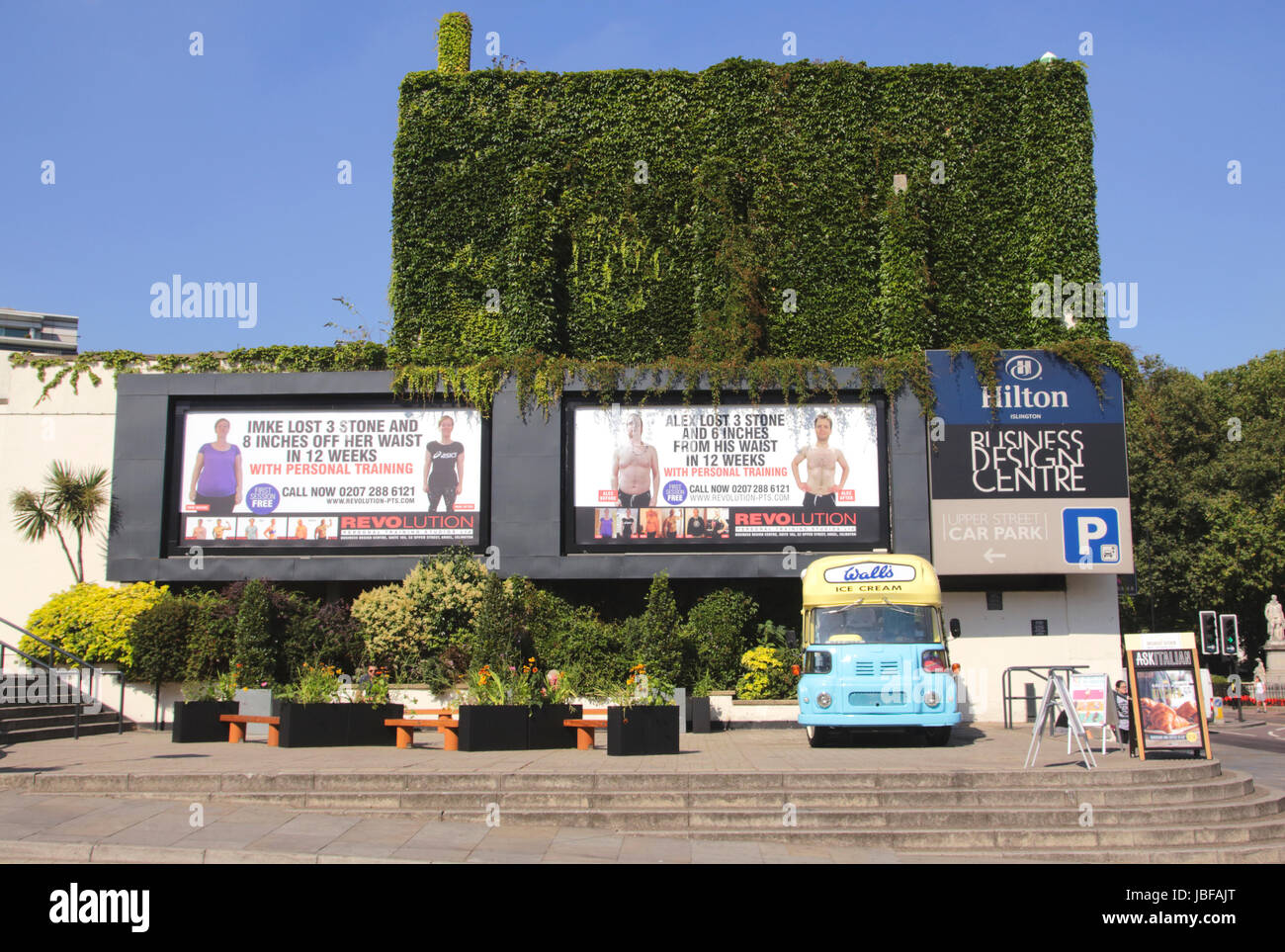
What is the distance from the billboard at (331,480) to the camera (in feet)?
81.5

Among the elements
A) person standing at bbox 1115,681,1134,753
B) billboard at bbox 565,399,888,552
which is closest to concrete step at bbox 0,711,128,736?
billboard at bbox 565,399,888,552

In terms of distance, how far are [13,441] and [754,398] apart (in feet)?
59.0

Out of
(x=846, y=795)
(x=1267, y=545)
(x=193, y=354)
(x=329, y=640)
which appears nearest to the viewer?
(x=846, y=795)

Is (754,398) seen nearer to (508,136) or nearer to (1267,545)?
(508,136)

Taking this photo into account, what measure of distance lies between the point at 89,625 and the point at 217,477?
4270 mm

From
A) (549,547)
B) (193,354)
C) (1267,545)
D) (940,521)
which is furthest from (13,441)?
(1267,545)

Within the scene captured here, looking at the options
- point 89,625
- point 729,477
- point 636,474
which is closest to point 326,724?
point 89,625

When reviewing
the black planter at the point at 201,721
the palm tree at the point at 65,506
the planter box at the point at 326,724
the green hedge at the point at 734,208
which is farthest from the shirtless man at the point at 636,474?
the palm tree at the point at 65,506

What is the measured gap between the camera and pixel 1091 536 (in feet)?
78.6

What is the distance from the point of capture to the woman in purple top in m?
25.1

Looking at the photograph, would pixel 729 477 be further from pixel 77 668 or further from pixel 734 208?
pixel 77 668

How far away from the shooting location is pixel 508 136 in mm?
29547

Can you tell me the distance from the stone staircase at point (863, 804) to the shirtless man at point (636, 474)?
40.4ft
